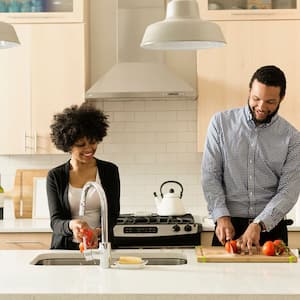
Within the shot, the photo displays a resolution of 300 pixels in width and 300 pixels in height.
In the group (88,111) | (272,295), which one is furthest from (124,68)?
(272,295)

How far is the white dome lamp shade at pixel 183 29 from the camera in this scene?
338 centimetres

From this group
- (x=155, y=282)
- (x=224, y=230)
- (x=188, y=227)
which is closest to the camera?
(x=155, y=282)

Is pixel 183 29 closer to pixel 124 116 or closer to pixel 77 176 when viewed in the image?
pixel 77 176

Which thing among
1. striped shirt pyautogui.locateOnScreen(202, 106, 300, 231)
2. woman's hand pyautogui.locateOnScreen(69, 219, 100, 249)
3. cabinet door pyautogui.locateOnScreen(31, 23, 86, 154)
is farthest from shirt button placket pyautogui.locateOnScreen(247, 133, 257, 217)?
cabinet door pyautogui.locateOnScreen(31, 23, 86, 154)

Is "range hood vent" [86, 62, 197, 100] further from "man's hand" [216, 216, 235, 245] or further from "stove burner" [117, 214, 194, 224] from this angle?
"man's hand" [216, 216, 235, 245]

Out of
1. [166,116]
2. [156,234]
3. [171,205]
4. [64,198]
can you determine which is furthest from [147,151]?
[64,198]

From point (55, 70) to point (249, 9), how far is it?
4.70ft

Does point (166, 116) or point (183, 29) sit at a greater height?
point (183, 29)

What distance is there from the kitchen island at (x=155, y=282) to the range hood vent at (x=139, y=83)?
2122 millimetres

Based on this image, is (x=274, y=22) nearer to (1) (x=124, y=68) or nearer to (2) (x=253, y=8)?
(2) (x=253, y=8)

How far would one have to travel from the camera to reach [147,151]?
5.58 meters

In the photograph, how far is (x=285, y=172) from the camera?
12.1 ft

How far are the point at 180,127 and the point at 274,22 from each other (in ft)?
3.44

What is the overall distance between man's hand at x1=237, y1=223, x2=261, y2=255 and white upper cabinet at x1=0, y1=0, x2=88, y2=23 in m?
2.41
